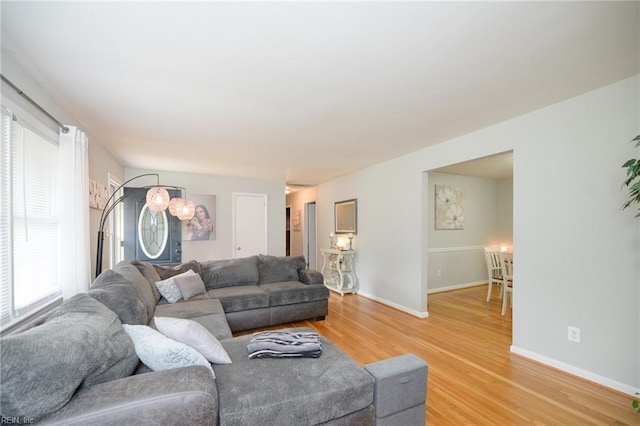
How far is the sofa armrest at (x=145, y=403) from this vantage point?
1012 millimetres

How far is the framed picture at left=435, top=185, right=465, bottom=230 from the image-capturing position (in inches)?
215

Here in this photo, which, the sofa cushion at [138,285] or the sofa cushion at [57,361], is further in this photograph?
the sofa cushion at [138,285]

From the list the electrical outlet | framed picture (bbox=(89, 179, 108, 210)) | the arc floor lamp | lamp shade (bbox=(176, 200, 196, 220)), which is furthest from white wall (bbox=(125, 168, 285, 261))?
the electrical outlet

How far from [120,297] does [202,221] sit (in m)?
3.90

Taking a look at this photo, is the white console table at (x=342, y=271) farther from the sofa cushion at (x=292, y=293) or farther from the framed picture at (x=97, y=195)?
the framed picture at (x=97, y=195)

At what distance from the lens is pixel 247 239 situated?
614 centimetres

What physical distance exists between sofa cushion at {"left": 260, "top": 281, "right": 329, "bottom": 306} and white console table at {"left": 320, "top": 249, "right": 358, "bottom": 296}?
157 cm

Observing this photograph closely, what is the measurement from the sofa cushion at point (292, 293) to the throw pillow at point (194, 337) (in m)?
1.93

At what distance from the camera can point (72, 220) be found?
2373 mm

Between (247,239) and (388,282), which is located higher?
(247,239)

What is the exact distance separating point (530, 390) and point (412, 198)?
2560 mm

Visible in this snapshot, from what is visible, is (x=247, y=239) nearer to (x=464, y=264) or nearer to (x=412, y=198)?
(x=412, y=198)

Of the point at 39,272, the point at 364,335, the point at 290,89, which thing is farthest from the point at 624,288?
the point at 39,272

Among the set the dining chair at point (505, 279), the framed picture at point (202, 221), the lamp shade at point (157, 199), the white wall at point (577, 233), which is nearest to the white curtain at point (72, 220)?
the lamp shade at point (157, 199)
